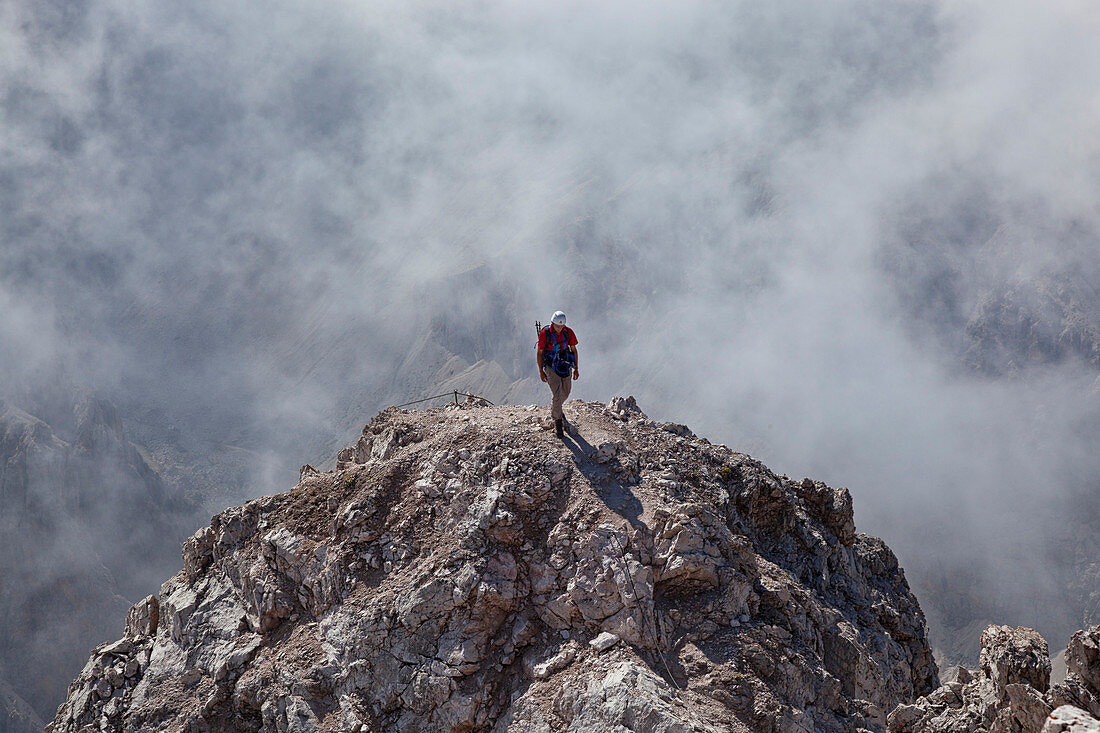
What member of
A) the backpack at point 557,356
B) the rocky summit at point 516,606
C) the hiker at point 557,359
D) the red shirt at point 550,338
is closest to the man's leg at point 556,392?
the hiker at point 557,359

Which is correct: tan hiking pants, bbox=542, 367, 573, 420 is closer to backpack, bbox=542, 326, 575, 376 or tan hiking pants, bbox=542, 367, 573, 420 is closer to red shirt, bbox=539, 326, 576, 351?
backpack, bbox=542, 326, 575, 376

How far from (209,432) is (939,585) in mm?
131271

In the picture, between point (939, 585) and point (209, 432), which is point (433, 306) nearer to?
point (209, 432)

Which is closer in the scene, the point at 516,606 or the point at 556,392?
the point at 516,606

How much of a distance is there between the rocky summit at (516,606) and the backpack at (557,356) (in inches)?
61.6

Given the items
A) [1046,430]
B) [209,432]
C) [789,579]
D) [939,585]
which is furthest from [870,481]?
[789,579]

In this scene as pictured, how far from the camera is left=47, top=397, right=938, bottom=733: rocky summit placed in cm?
1680

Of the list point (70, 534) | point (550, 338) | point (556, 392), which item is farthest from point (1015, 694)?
point (70, 534)

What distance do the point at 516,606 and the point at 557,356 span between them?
19.1 ft

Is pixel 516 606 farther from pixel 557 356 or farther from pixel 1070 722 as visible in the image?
pixel 1070 722

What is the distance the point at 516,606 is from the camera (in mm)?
18016

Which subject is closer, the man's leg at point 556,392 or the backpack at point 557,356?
the man's leg at point 556,392

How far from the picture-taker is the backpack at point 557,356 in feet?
67.1

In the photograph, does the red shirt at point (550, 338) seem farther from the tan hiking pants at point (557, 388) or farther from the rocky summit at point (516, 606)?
the rocky summit at point (516, 606)
